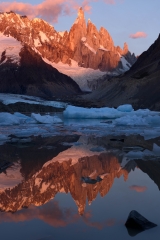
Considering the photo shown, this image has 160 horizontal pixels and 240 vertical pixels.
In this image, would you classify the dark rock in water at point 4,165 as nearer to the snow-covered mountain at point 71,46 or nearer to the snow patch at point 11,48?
the snow patch at point 11,48

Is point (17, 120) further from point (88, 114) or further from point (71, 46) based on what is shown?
point (71, 46)

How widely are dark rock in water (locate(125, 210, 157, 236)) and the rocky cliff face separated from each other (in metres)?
172

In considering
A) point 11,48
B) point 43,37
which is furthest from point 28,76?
point 43,37

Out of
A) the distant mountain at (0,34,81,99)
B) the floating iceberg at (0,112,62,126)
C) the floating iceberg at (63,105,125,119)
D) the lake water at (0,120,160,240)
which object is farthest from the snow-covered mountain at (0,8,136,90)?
the lake water at (0,120,160,240)

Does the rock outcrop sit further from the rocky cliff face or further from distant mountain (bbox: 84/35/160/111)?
distant mountain (bbox: 84/35/160/111)

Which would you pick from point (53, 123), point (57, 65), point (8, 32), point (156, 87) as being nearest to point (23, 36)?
point (8, 32)

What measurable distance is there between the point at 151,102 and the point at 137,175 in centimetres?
4522

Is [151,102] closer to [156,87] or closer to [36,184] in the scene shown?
[156,87]

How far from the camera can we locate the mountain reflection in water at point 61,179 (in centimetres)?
529

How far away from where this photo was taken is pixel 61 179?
743 cm

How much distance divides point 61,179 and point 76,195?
1238 mm

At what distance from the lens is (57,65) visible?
172250 millimetres

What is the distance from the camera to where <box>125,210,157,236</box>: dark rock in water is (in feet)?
15.5

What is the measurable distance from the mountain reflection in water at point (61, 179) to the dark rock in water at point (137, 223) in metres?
0.21
